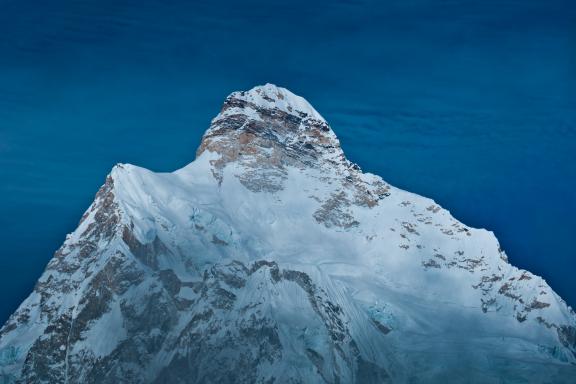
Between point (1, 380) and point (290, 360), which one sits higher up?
point (290, 360)

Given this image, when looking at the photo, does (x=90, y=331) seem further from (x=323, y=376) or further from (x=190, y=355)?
(x=323, y=376)

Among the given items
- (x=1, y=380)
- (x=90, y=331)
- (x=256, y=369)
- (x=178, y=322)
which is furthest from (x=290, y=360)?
(x=1, y=380)

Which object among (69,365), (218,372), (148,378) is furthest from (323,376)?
(69,365)

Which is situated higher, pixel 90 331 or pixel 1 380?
pixel 90 331

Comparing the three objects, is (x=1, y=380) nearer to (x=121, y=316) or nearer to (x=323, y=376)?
(x=121, y=316)

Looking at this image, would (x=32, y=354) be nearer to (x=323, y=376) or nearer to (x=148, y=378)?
(x=148, y=378)

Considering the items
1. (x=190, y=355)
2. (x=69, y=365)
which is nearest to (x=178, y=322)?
(x=190, y=355)

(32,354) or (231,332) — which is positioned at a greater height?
(231,332)
